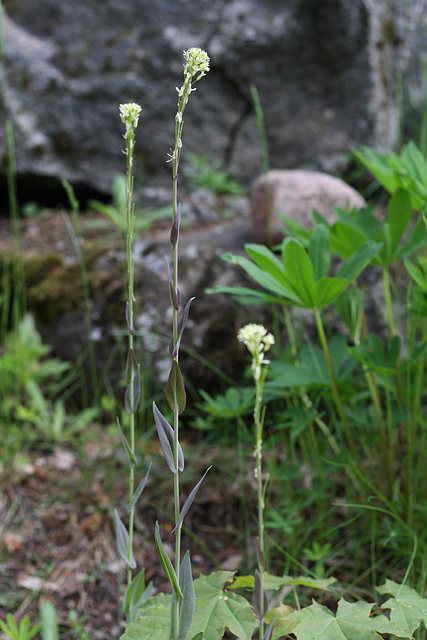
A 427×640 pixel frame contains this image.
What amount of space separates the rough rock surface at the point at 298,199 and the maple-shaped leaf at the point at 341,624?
151 cm

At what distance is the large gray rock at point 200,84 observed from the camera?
3.05 meters

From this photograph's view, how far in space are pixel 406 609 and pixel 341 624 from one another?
145 millimetres

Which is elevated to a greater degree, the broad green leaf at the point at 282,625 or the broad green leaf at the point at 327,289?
the broad green leaf at the point at 327,289

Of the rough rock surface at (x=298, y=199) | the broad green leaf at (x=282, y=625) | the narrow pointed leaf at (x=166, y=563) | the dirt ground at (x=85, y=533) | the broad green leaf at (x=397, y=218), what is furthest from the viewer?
the rough rock surface at (x=298, y=199)

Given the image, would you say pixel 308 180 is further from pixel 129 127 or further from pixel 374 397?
pixel 129 127

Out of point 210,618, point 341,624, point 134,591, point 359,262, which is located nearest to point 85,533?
point 134,591

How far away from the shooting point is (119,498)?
177 centimetres

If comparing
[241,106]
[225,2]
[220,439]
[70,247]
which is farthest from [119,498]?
[225,2]

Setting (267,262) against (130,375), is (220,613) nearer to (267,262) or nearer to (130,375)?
(130,375)

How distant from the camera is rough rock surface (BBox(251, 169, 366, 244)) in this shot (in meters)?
2.15

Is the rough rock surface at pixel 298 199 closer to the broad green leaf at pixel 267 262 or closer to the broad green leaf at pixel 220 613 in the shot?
the broad green leaf at pixel 267 262

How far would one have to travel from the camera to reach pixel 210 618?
2.67 ft

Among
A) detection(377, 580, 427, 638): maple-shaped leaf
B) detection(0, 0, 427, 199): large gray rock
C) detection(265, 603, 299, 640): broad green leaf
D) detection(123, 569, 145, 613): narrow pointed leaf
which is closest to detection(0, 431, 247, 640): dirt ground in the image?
detection(123, 569, 145, 613): narrow pointed leaf

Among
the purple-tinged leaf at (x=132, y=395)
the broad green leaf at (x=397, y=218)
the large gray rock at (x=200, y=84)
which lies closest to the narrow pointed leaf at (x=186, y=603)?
the purple-tinged leaf at (x=132, y=395)
